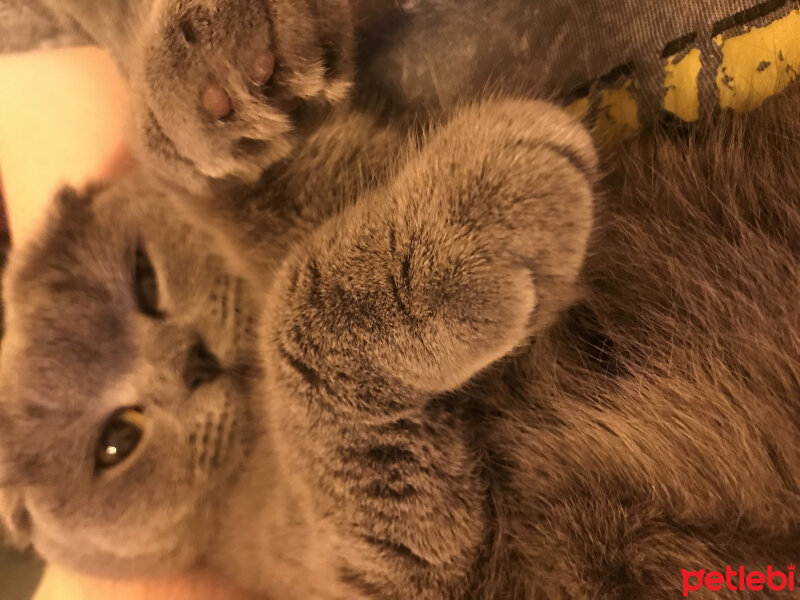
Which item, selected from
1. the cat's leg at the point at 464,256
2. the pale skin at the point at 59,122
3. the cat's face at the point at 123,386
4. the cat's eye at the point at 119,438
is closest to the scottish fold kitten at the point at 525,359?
the cat's leg at the point at 464,256

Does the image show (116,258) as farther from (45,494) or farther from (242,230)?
(45,494)

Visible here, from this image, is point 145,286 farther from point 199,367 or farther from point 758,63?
point 758,63

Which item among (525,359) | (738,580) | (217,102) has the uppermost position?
(217,102)

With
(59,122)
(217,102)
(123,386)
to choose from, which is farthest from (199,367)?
(59,122)

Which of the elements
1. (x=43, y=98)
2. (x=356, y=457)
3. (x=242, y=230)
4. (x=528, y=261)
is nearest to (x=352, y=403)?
(x=356, y=457)

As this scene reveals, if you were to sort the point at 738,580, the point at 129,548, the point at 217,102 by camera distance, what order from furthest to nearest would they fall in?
the point at 129,548 < the point at 217,102 < the point at 738,580

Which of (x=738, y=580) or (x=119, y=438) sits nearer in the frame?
(x=738, y=580)

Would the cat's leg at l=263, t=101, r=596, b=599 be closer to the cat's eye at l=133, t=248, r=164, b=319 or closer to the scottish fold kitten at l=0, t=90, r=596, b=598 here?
the scottish fold kitten at l=0, t=90, r=596, b=598

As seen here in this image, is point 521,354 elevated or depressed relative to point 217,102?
depressed

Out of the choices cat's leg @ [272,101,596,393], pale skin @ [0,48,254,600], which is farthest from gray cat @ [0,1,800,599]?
pale skin @ [0,48,254,600]
